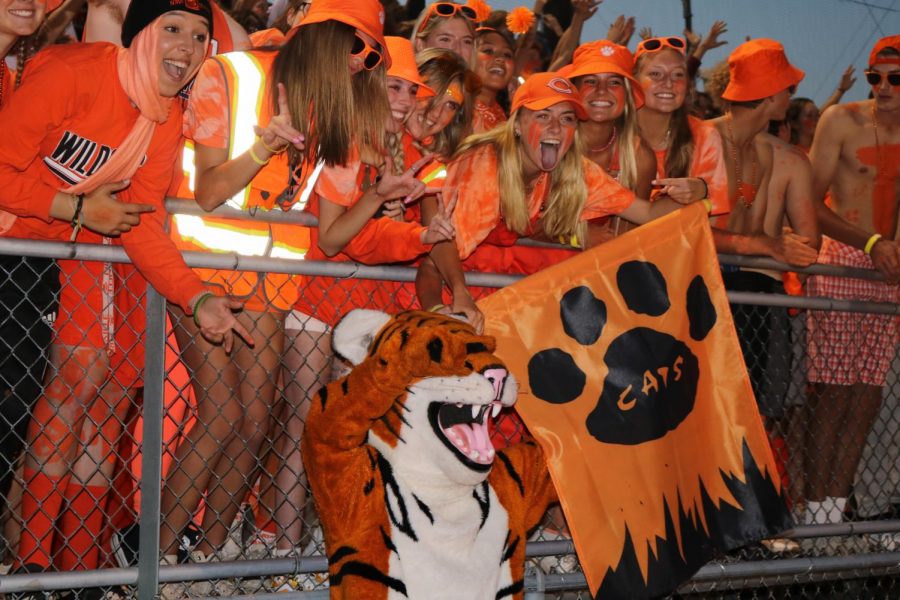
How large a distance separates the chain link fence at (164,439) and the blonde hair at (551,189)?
40 cm

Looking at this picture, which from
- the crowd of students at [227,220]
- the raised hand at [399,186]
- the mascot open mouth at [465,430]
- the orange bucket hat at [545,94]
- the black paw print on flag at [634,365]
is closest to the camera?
the mascot open mouth at [465,430]

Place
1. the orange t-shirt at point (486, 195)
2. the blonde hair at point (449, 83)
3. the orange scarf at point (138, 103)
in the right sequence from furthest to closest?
1. the blonde hair at point (449, 83)
2. the orange t-shirt at point (486, 195)
3. the orange scarf at point (138, 103)

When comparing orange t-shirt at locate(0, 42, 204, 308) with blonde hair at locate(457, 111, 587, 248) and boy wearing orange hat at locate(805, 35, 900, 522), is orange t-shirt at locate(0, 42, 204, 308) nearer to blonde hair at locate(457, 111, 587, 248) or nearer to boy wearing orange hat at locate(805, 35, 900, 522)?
blonde hair at locate(457, 111, 587, 248)

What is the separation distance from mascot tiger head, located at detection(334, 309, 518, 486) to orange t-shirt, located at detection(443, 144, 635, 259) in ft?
3.27

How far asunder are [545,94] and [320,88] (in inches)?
41.7

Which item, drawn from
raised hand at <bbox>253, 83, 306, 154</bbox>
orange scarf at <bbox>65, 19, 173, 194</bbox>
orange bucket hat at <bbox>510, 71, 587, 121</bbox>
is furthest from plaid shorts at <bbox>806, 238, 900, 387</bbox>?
orange scarf at <bbox>65, 19, 173, 194</bbox>

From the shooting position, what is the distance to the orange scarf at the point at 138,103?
3717 millimetres

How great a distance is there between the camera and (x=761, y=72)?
222 inches

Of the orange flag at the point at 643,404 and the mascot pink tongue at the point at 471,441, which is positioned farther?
the orange flag at the point at 643,404

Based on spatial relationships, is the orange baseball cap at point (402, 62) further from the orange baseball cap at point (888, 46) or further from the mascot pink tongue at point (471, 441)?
the orange baseball cap at point (888, 46)

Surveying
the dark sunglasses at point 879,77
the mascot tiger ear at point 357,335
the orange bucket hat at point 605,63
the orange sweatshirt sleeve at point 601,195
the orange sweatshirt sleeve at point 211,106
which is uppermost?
the orange bucket hat at point 605,63

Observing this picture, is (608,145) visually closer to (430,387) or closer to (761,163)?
(761,163)

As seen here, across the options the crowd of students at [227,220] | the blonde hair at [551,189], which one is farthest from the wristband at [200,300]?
the blonde hair at [551,189]

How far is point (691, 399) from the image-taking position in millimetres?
4156
